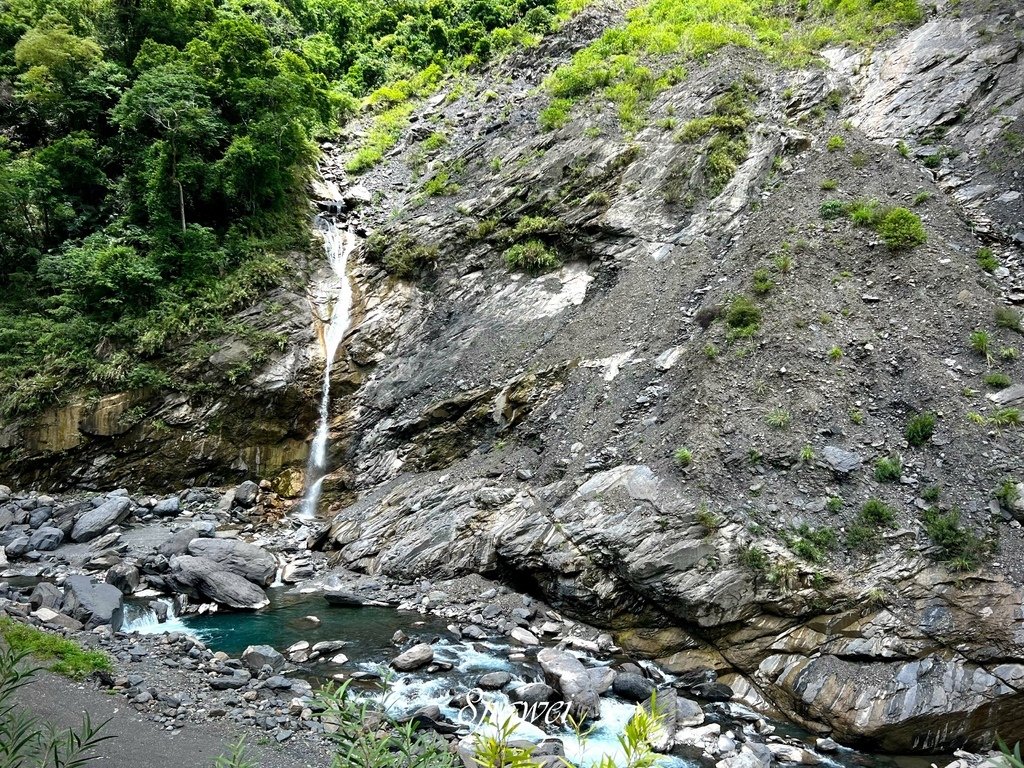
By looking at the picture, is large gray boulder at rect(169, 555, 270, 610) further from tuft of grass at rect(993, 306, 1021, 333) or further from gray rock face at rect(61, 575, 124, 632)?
tuft of grass at rect(993, 306, 1021, 333)

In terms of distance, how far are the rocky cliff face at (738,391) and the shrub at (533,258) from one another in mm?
305

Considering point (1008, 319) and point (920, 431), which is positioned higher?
point (1008, 319)

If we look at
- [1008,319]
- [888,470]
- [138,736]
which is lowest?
[888,470]

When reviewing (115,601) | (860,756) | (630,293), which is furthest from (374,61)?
(860,756)

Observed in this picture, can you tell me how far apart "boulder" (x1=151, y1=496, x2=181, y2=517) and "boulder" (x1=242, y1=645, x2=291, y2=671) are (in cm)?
812

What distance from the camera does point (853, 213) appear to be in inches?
624

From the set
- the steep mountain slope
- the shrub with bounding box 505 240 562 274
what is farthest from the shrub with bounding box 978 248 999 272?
the shrub with bounding box 505 240 562 274

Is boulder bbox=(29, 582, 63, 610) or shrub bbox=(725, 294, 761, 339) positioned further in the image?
shrub bbox=(725, 294, 761, 339)

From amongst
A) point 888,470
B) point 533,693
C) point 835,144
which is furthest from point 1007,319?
point 533,693

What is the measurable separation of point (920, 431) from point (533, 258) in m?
11.4

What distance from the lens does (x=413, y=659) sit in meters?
9.91

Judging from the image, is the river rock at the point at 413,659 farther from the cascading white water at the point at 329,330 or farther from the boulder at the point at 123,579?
the cascading white water at the point at 329,330

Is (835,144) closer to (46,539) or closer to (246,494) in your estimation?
(246,494)

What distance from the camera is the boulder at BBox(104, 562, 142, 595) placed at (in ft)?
39.6
